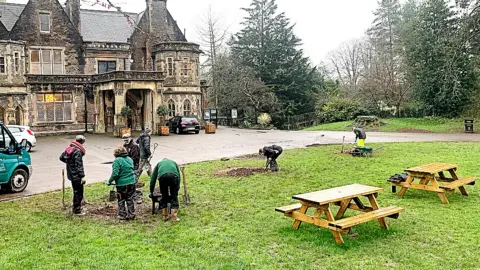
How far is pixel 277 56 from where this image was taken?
1923 inches

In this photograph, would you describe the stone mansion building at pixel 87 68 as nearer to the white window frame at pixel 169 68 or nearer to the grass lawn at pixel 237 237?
the white window frame at pixel 169 68

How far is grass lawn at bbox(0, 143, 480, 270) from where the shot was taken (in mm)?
6109

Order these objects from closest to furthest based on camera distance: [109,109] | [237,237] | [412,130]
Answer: [237,237] < [412,130] < [109,109]

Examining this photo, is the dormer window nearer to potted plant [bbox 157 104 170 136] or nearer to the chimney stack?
the chimney stack

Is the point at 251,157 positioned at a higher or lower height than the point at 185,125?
lower

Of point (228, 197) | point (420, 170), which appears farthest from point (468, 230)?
point (228, 197)

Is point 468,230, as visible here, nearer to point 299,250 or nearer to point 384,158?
point 299,250

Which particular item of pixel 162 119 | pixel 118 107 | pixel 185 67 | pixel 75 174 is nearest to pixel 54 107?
pixel 118 107

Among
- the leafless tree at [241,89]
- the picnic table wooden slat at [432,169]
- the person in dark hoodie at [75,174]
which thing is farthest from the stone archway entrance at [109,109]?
the picnic table wooden slat at [432,169]

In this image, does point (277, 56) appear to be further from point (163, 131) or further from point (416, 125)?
point (163, 131)

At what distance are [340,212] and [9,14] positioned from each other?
3647 centimetres

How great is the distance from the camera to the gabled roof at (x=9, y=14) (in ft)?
114

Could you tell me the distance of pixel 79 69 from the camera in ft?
121

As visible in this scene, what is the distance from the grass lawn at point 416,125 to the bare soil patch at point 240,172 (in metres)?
22.2
